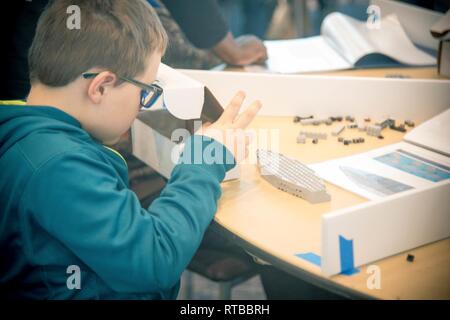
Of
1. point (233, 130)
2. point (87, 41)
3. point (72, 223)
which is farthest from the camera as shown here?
point (233, 130)

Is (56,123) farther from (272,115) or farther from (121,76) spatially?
(272,115)

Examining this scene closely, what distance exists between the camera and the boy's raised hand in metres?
1.05

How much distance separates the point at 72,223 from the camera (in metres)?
0.79

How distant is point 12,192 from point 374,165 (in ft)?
2.24

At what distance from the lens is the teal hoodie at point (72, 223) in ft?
2.60

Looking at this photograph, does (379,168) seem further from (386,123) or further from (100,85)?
(100,85)

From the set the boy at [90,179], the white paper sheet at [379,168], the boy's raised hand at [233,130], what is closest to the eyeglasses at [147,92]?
the boy at [90,179]

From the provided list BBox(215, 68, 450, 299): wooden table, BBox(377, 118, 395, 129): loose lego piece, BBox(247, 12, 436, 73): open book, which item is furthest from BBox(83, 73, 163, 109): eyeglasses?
BBox(247, 12, 436, 73): open book

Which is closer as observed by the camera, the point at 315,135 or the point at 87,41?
the point at 87,41

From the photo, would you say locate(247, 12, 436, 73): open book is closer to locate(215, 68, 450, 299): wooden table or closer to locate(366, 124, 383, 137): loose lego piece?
locate(366, 124, 383, 137): loose lego piece

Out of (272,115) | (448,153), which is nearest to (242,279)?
(272,115)

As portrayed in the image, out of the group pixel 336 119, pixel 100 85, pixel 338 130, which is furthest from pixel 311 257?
pixel 336 119

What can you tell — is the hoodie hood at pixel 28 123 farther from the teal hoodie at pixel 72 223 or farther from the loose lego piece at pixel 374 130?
the loose lego piece at pixel 374 130

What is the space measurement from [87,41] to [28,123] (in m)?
0.16
